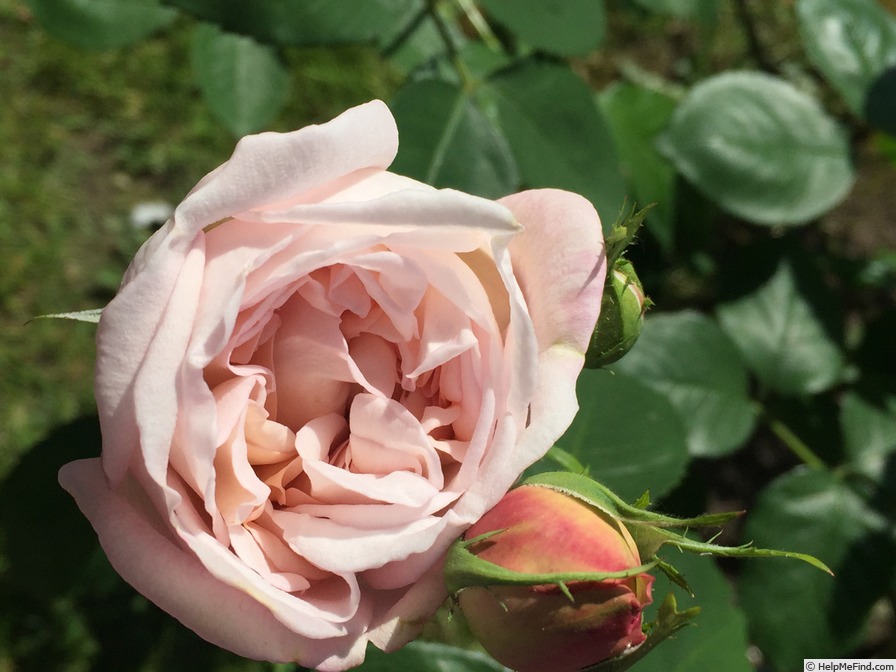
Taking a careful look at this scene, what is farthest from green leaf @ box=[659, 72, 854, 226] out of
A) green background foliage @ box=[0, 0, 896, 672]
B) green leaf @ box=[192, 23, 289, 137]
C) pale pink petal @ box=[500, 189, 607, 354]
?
pale pink petal @ box=[500, 189, 607, 354]

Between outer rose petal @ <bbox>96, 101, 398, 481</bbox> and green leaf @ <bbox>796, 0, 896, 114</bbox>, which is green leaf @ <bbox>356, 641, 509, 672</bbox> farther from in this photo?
green leaf @ <bbox>796, 0, 896, 114</bbox>

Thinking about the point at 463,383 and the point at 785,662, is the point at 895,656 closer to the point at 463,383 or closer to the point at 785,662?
the point at 785,662

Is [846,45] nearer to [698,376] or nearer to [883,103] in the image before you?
[883,103]

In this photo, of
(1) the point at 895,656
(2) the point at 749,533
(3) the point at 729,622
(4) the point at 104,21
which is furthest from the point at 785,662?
(4) the point at 104,21

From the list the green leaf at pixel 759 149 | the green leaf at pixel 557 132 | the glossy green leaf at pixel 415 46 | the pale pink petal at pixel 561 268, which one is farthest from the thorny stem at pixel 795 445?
the pale pink petal at pixel 561 268

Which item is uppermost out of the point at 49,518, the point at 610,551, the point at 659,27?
the point at 610,551
